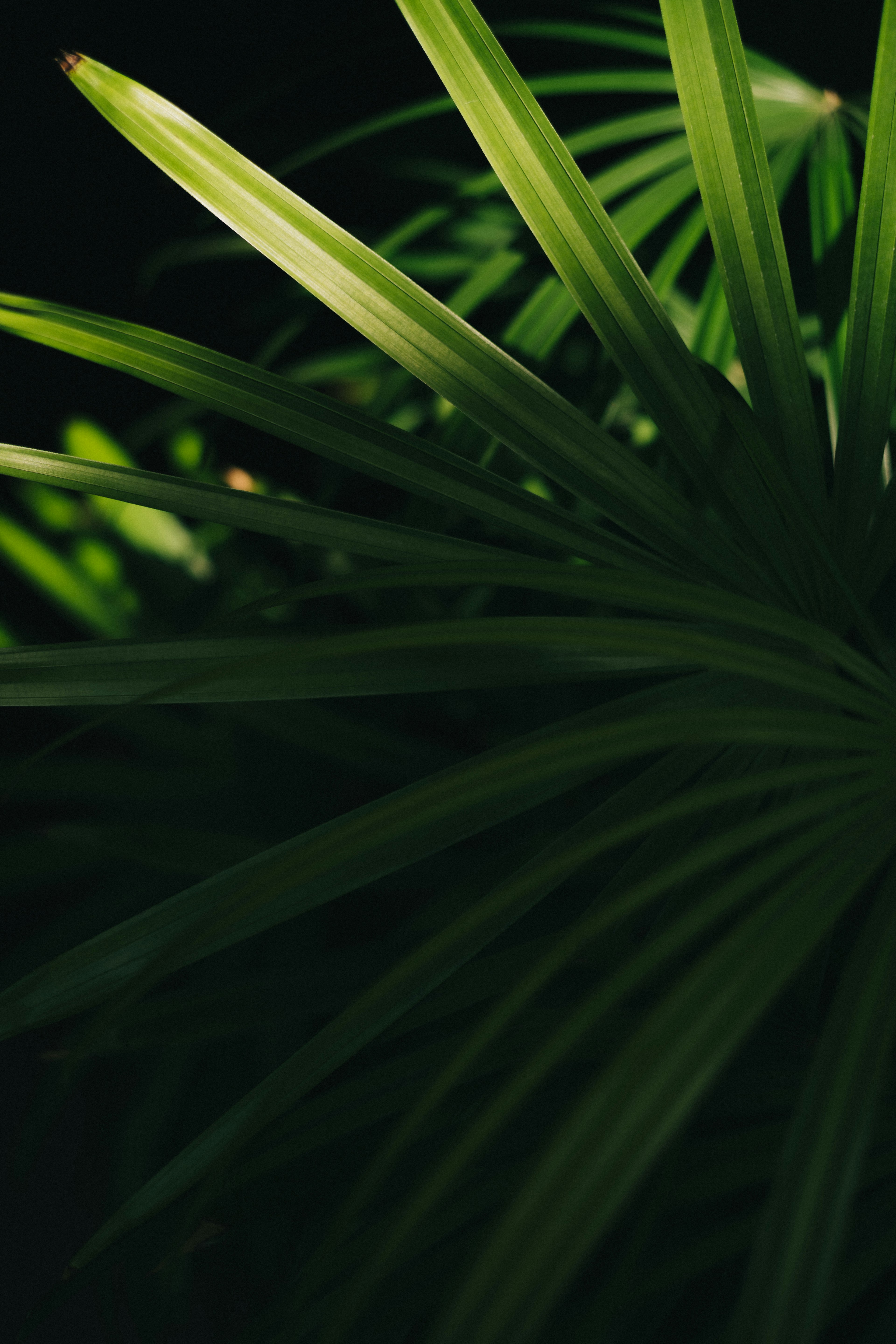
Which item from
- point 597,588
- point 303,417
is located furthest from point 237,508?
point 597,588

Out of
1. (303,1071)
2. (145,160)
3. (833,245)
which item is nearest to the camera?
(303,1071)

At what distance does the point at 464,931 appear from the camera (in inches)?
12.7

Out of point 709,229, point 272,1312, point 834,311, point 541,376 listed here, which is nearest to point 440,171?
point 541,376

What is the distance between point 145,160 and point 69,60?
938mm

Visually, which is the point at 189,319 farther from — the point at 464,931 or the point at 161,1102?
the point at 464,931

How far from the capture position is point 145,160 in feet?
4.14

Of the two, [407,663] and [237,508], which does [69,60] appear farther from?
[407,663]

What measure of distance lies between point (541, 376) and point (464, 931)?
0.69m

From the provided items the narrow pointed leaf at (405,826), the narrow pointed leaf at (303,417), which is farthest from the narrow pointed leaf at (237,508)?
the narrow pointed leaf at (405,826)

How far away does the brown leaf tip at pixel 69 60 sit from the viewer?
0.45 metres

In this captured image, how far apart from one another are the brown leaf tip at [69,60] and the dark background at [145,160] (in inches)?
22.3

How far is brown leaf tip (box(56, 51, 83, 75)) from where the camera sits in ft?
1.48

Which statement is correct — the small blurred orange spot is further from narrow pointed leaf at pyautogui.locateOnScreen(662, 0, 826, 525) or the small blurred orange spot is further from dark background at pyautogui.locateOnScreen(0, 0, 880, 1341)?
narrow pointed leaf at pyautogui.locateOnScreen(662, 0, 826, 525)

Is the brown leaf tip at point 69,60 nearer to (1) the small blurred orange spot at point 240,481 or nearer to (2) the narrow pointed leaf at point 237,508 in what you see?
(2) the narrow pointed leaf at point 237,508
